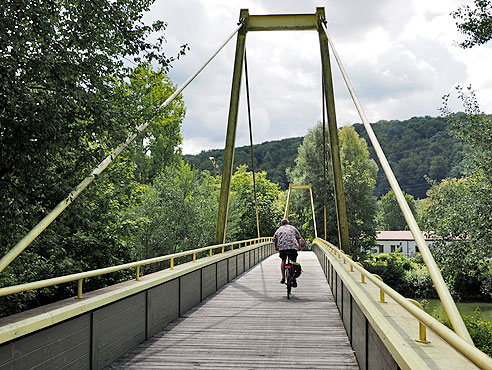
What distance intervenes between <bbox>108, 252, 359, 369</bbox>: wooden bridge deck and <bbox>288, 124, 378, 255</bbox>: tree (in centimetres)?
3607

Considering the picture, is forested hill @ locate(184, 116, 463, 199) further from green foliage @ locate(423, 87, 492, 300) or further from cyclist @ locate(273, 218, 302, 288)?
cyclist @ locate(273, 218, 302, 288)

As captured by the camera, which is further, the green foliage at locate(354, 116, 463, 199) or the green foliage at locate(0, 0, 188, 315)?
the green foliage at locate(354, 116, 463, 199)

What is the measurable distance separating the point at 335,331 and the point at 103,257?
1224 cm

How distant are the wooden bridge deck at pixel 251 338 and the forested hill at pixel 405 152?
71354 millimetres

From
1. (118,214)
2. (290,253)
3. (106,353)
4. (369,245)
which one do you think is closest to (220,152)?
(369,245)

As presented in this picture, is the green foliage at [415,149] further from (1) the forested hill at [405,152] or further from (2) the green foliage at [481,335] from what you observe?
(2) the green foliage at [481,335]

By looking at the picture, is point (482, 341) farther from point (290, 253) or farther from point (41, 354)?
point (41, 354)

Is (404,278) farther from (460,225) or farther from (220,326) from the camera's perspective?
(220,326)

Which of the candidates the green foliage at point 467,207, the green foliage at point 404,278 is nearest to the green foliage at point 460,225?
the green foliage at point 467,207

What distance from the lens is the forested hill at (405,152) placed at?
278ft

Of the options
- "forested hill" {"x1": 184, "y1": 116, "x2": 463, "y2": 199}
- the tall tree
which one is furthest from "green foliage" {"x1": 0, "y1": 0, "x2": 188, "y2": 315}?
"forested hill" {"x1": 184, "y1": 116, "x2": 463, "y2": 199}

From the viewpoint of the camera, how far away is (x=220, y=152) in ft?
269

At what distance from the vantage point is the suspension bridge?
10.3ft

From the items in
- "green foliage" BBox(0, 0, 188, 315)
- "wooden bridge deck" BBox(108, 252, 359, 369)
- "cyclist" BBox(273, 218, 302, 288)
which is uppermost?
"green foliage" BBox(0, 0, 188, 315)
